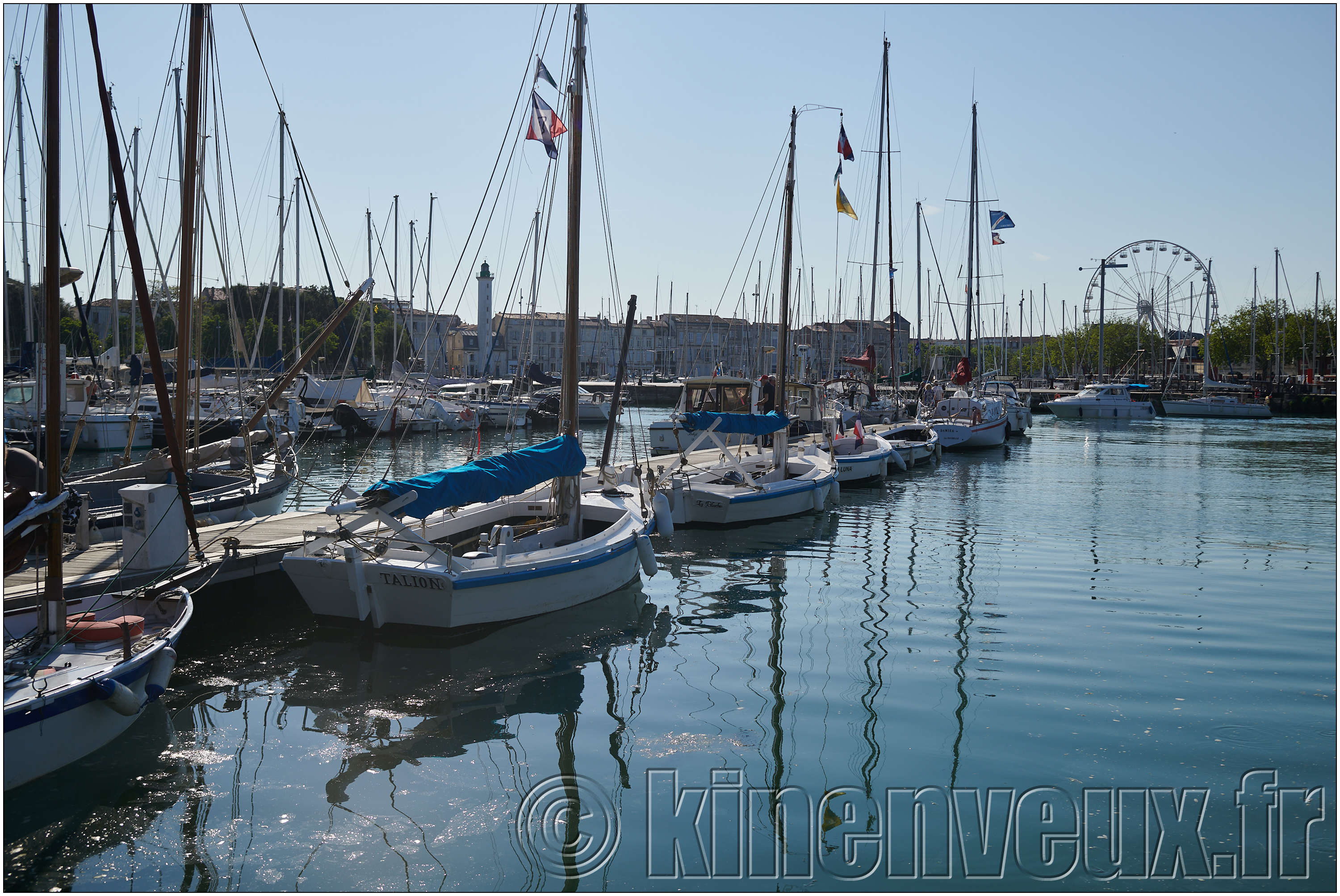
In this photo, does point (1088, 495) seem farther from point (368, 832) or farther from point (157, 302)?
point (157, 302)

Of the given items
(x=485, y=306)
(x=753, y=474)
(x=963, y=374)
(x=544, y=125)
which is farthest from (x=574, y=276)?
(x=485, y=306)

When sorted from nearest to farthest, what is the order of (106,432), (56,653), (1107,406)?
(56,653) → (106,432) → (1107,406)

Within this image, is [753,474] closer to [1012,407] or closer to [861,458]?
[861,458]

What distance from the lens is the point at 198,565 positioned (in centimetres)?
1256

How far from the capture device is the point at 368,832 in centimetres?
754

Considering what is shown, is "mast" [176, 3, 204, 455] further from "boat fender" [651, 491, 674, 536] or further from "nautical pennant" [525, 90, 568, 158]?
"boat fender" [651, 491, 674, 536]

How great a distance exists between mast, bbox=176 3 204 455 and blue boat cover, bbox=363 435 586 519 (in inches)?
160

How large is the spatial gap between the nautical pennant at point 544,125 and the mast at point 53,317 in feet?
25.5

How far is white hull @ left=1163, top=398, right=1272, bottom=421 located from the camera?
2734 inches

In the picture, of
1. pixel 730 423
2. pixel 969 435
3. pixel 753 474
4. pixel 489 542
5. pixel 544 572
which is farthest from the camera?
pixel 969 435

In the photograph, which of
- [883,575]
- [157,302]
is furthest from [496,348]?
[883,575]

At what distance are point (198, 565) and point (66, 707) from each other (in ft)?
15.7

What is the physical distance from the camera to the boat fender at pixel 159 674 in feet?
29.0

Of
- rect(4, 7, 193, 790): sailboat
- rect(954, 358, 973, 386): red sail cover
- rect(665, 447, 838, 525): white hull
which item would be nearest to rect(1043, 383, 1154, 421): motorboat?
rect(954, 358, 973, 386): red sail cover
